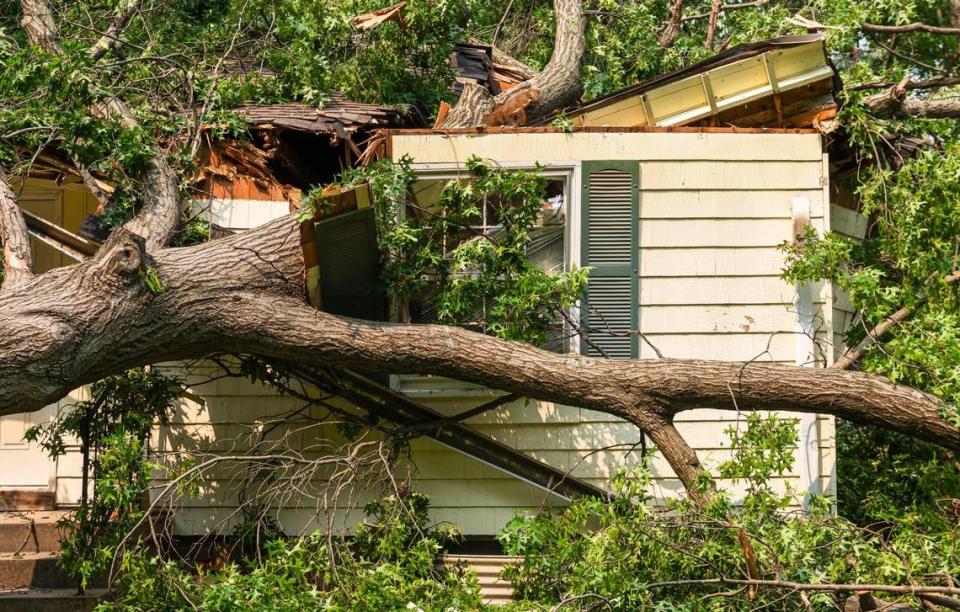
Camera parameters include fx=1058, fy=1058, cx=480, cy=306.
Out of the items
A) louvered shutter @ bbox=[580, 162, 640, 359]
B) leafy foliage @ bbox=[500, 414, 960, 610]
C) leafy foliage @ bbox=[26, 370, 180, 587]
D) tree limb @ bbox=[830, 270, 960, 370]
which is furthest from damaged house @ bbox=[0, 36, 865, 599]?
leafy foliage @ bbox=[500, 414, 960, 610]

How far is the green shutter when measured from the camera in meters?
6.92

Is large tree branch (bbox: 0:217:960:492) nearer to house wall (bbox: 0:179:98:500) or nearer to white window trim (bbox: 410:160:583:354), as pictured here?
white window trim (bbox: 410:160:583:354)

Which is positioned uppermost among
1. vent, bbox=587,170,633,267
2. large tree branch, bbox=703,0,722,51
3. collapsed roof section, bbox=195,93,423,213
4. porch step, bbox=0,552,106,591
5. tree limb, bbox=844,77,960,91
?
large tree branch, bbox=703,0,722,51

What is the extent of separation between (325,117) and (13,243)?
9.14 ft

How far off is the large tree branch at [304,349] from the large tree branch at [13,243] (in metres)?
0.28

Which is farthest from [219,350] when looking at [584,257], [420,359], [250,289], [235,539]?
[584,257]

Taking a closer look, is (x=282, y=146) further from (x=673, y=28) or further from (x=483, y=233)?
(x=673, y=28)

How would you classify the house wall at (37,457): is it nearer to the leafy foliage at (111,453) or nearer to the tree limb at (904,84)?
the leafy foliage at (111,453)

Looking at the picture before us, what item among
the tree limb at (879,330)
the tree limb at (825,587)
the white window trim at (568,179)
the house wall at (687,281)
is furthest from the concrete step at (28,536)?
the tree limb at (879,330)

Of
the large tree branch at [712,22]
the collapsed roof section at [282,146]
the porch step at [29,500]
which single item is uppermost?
the large tree branch at [712,22]

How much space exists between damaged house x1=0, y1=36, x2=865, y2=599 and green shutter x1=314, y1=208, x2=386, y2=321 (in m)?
0.02

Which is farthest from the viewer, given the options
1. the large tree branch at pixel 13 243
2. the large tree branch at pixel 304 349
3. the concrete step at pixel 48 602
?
the concrete step at pixel 48 602

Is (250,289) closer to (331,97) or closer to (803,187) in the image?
(331,97)

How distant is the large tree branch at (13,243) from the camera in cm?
648
